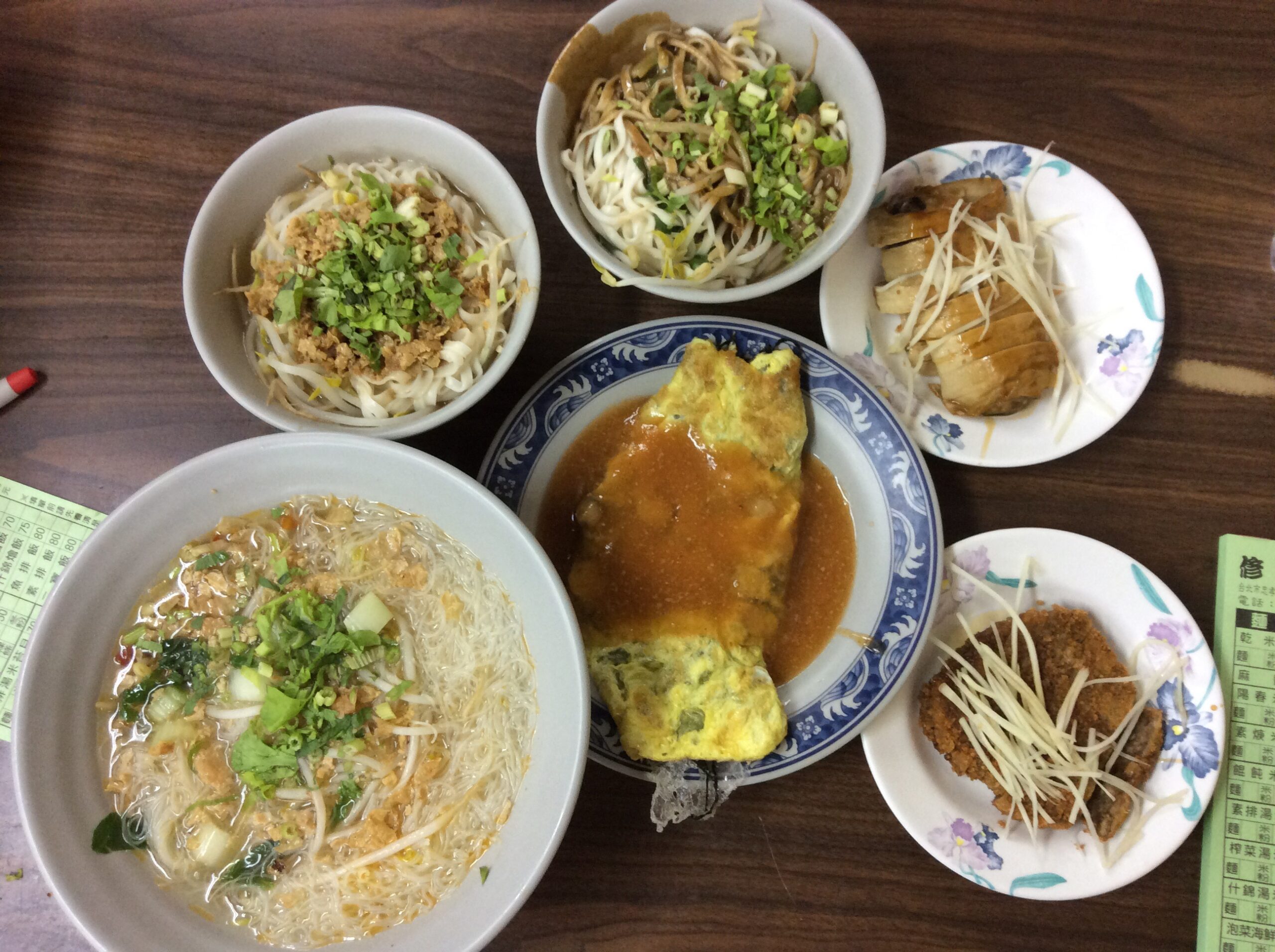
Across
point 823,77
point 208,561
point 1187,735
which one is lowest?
point 1187,735

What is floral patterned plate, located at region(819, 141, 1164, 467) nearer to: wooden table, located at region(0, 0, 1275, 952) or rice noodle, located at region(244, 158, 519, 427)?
wooden table, located at region(0, 0, 1275, 952)

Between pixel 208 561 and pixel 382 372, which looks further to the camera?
pixel 382 372

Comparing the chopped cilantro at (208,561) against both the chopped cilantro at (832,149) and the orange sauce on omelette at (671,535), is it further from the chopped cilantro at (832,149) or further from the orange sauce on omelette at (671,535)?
the chopped cilantro at (832,149)

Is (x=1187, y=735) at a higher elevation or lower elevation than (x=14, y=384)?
lower

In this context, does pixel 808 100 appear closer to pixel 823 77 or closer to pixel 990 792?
pixel 823 77

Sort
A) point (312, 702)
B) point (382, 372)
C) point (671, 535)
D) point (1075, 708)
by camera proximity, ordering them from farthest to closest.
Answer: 1. point (1075, 708)
2. point (671, 535)
3. point (382, 372)
4. point (312, 702)

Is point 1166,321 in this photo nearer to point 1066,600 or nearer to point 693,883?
point 1066,600

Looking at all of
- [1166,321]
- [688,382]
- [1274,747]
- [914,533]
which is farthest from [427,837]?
[1166,321]

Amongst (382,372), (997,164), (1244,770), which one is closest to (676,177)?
(382,372)

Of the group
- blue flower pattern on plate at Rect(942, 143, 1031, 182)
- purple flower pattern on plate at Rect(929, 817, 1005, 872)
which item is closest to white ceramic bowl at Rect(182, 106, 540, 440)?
blue flower pattern on plate at Rect(942, 143, 1031, 182)
